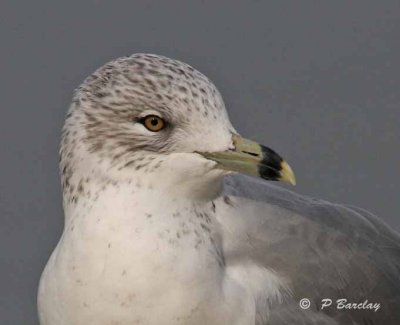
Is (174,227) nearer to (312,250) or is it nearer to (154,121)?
(154,121)

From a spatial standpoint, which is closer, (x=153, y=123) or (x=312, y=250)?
(x=153, y=123)

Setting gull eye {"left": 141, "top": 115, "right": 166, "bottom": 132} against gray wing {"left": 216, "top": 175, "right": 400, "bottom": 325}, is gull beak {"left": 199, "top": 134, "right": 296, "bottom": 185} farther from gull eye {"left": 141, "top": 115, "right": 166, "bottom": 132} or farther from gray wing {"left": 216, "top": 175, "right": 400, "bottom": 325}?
gray wing {"left": 216, "top": 175, "right": 400, "bottom": 325}

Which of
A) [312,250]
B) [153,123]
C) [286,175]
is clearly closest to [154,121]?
[153,123]

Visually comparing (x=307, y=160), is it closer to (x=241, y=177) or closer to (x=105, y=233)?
(x=241, y=177)

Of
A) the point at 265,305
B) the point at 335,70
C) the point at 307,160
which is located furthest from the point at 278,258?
the point at 335,70

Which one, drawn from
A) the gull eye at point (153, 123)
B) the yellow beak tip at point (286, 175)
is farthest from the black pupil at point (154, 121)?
the yellow beak tip at point (286, 175)

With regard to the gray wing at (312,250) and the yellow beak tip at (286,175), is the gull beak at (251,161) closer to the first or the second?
the yellow beak tip at (286,175)

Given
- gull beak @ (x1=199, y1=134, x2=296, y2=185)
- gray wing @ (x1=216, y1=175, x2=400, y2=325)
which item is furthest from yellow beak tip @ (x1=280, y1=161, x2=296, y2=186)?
gray wing @ (x1=216, y1=175, x2=400, y2=325)
